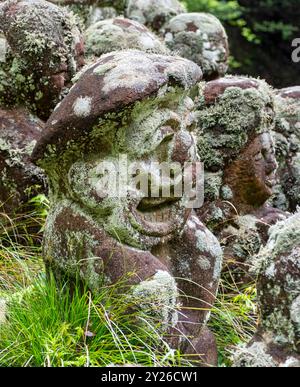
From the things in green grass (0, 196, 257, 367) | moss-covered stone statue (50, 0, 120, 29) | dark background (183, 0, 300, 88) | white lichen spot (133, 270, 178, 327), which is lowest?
dark background (183, 0, 300, 88)

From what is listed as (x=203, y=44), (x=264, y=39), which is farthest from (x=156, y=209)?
(x=264, y=39)

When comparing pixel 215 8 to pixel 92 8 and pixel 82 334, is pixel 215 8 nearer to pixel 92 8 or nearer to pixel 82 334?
pixel 92 8

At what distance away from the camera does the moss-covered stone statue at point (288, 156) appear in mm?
5113

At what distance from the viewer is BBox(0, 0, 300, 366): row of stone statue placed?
282 cm

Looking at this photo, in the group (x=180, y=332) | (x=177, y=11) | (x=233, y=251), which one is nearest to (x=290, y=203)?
(x=233, y=251)

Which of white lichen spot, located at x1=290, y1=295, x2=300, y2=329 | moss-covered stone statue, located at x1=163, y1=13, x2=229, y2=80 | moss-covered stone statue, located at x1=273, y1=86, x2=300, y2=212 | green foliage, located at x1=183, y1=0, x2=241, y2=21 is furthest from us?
green foliage, located at x1=183, y1=0, x2=241, y2=21

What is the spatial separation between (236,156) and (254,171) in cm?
14

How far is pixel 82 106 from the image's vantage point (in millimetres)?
2850

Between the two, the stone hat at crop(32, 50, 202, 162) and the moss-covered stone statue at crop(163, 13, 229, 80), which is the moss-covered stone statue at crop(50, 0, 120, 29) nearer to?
the moss-covered stone statue at crop(163, 13, 229, 80)

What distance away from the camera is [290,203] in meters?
5.15

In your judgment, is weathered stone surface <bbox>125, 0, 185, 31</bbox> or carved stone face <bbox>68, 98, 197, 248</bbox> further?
weathered stone surface <bbox>125, 0, 185, 31</bbox>

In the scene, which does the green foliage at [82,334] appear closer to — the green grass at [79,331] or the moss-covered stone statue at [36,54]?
the green grass at [79,331]

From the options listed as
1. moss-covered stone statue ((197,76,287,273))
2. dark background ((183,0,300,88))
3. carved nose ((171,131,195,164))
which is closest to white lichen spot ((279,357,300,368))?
carved nose ((171,131,195,164))
